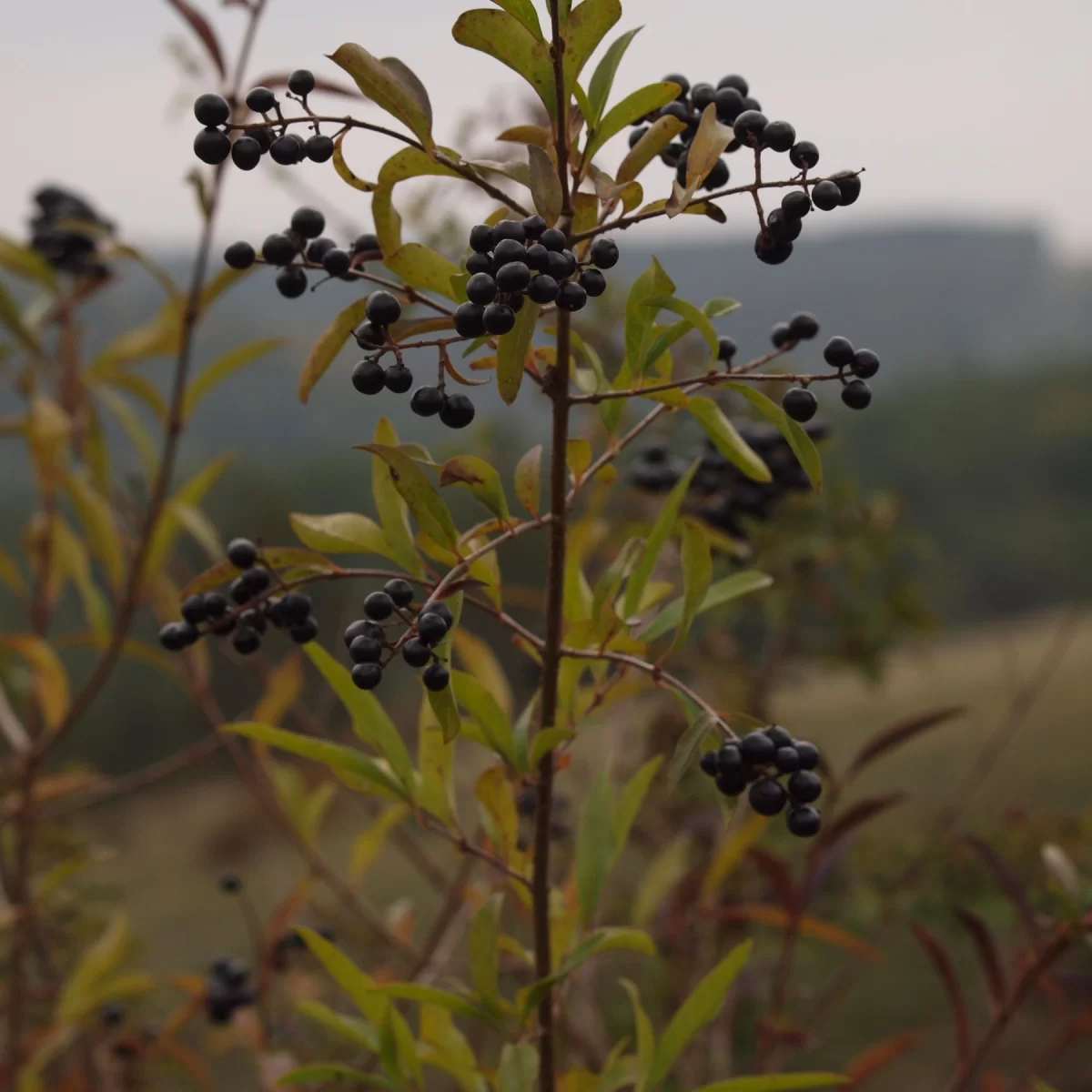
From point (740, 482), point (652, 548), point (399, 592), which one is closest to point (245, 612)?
point (399, 592)

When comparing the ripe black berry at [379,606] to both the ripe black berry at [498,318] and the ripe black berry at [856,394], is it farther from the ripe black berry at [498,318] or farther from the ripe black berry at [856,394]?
the ripe black berry at [856,394]

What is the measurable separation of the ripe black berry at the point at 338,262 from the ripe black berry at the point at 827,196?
24 centimetres

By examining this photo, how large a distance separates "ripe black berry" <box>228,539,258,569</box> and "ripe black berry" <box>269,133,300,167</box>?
0.20 m

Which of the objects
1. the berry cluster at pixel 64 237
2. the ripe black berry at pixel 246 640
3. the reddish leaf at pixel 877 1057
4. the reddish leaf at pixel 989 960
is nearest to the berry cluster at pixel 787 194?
the ripe black berry at pixel 246 640

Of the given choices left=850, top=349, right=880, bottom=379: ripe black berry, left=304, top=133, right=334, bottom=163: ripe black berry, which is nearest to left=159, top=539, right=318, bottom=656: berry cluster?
left=304, top=133, right=334, bottom=163: ripe black berry

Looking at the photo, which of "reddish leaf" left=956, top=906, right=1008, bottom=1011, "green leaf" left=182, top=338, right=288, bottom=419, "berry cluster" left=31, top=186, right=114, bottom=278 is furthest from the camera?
"berry cluster" left=31, top=186, right=114, bottom=278

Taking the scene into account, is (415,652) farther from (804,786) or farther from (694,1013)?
(694,1013)

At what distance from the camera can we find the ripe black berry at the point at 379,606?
51 centimetres

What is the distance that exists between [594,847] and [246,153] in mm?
456

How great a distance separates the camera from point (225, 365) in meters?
1.17

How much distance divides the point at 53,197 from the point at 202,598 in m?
0.95

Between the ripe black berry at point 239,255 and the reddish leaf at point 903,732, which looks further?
the reddish leaf at point 903,732

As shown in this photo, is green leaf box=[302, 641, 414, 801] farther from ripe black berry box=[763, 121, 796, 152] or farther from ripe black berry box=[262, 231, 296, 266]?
ripe black berry box=[763, 121, 796, 152]

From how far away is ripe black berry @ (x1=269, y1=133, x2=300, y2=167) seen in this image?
1.68ft
